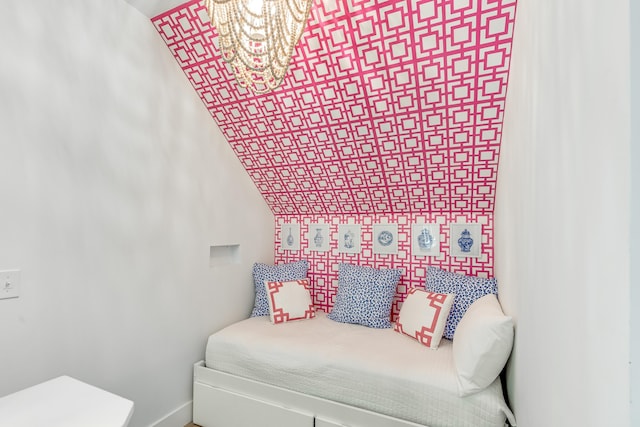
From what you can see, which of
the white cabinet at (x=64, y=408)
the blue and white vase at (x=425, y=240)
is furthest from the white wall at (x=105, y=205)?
the blue and white vase at (x=425, y=240)

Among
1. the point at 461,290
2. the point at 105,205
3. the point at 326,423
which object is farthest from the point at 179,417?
the point at 461,290

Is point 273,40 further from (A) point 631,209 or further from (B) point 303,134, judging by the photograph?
(A) point 631,209

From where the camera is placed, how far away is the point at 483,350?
1495mm

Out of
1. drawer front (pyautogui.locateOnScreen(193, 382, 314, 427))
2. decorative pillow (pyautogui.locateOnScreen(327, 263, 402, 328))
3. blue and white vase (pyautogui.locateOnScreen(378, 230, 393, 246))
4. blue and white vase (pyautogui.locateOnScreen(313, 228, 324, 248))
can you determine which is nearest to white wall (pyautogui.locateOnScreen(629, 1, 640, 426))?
drawer front (pyautogui.locateOnScreen(193, 382, 314, 427))

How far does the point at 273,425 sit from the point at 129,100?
2.18 meters

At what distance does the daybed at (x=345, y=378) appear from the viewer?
1.55 metres

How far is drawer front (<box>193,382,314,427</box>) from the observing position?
1921mm

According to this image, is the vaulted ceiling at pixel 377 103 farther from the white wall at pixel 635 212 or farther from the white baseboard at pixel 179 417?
the white baseboard at pixel 179 417

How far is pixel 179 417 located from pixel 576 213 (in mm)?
2540

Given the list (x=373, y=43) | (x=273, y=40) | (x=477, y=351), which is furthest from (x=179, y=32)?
(x=477, y=351)

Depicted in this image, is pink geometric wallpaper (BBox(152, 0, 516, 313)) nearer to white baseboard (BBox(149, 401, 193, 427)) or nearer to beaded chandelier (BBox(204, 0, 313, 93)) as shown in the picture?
beaded chandelier (BBox(204, 0, 313, 93))

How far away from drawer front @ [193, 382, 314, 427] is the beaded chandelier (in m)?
1.92

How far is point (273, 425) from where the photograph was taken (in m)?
1.96

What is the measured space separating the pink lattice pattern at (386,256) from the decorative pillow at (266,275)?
7.6 inches
